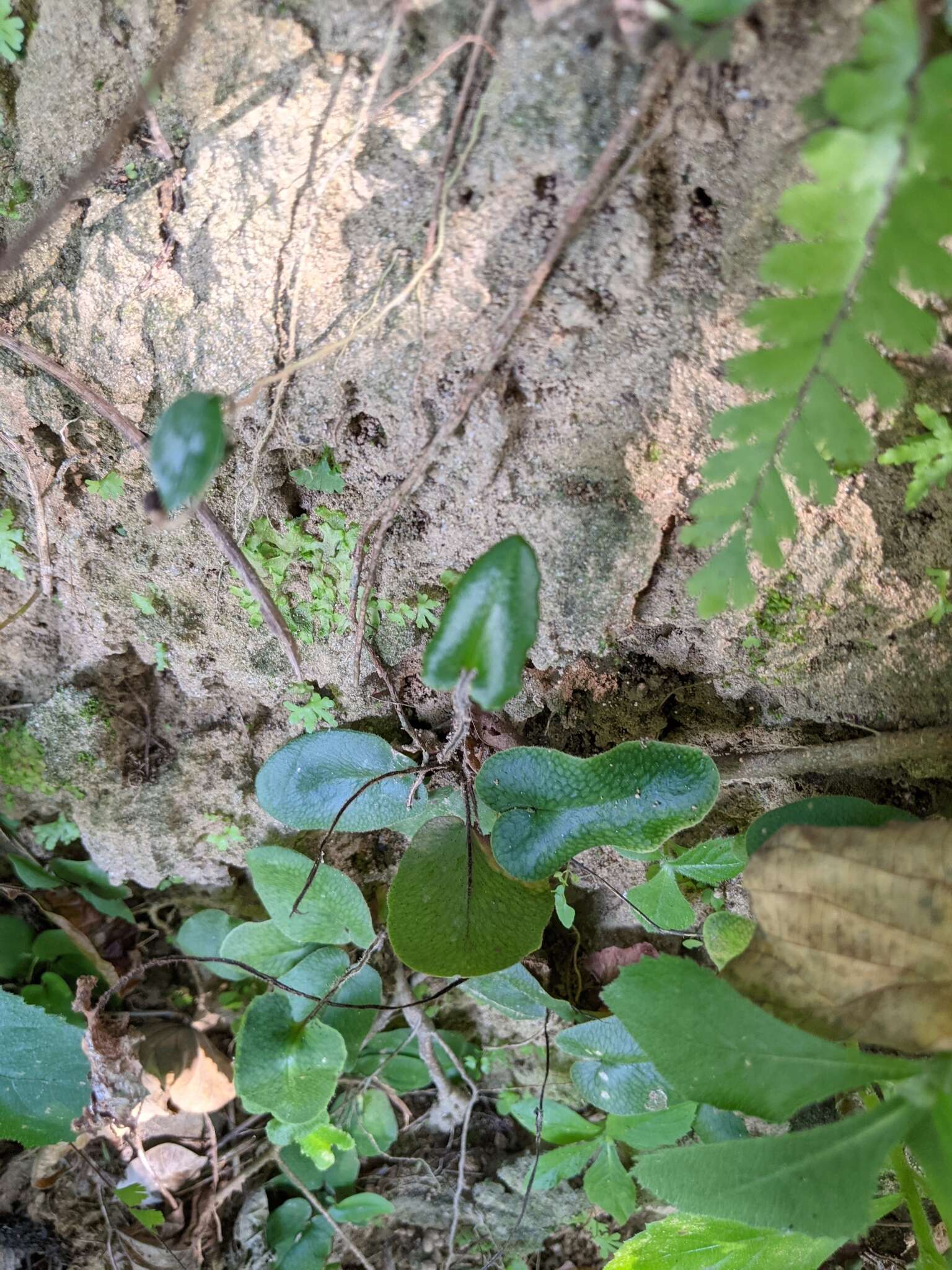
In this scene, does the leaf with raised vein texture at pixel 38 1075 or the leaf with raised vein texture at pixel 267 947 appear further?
the leaf with raised vein texture at pixel 267 947

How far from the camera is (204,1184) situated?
2.62 metres

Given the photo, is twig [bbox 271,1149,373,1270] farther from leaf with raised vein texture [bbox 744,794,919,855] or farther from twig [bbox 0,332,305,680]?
leaf with raised vein texture [bbox 744,794,919,855]

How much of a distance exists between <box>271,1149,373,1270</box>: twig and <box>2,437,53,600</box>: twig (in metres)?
1.99

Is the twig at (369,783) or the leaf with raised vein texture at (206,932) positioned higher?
the twig at (369,783)

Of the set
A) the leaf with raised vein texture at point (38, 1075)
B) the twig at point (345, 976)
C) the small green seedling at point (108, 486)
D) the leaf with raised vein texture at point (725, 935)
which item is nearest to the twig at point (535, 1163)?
the twig at point (345, 976)

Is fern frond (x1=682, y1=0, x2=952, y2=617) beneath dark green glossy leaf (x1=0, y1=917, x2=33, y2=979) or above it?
above

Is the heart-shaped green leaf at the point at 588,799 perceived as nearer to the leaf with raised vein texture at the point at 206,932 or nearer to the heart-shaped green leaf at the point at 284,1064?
the heart-shaped green leaf at the point at 284,1064

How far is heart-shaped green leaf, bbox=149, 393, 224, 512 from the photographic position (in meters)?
1.21

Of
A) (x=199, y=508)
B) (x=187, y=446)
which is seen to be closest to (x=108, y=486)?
(x=199, y=508)

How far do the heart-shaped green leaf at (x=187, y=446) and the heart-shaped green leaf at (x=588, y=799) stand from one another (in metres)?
0.81

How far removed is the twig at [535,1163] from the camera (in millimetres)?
2270

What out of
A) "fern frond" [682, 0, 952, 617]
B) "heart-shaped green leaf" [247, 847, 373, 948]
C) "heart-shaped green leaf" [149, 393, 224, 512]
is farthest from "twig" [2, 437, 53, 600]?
"fern frond" [682, 0, 952, 617]

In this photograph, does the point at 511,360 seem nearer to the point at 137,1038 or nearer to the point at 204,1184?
the point at 137,1038

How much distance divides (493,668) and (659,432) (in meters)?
0.53
